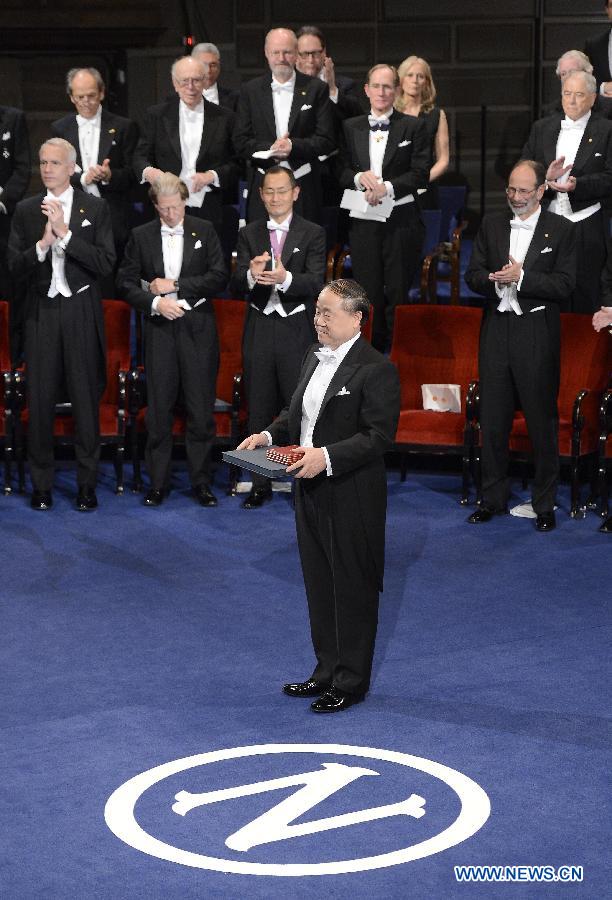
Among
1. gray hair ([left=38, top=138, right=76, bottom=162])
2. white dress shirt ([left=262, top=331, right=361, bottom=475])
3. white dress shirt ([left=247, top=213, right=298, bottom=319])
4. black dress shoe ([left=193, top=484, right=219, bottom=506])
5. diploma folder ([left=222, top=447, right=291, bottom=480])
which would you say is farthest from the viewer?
black dress shoe ([left=193, top=484, right=219, bottom=506])

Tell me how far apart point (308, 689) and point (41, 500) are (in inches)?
133

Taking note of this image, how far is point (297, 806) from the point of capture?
4.98 m

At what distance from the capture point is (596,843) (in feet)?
15.3

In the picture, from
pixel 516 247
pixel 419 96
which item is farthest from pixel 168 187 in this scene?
pixel 419 96

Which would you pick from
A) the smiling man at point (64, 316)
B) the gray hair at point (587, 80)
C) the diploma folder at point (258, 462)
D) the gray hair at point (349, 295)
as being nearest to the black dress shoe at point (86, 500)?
the smiling man at point (64, 316)

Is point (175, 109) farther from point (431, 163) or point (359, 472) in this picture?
point (359, 472)

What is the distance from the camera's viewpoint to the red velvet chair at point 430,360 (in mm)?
8930

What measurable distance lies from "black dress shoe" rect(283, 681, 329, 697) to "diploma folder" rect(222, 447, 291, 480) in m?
0.98

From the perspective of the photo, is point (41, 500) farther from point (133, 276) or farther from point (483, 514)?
point (483, 514)

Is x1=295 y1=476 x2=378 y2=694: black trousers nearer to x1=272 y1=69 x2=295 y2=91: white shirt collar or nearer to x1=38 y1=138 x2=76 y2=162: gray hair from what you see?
x1=38 y1=138 x2=76 y2=162: gray hair

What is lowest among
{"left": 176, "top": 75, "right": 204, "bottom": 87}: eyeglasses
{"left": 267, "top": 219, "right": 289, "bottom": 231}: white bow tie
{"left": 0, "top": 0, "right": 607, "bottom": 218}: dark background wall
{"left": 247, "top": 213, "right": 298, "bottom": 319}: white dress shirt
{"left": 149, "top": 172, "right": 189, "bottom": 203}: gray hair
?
{"left": 247, "top": 213, "right": 298, "bottom": 319}: white dress shirt

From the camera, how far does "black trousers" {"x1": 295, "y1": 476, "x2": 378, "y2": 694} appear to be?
571cm

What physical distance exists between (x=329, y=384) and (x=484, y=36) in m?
7.73

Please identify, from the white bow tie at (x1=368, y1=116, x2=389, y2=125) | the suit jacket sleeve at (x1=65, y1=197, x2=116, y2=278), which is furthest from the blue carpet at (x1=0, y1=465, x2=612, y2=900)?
the white bow tie at (x1=368, y1=116, x2=389, y2=125)
